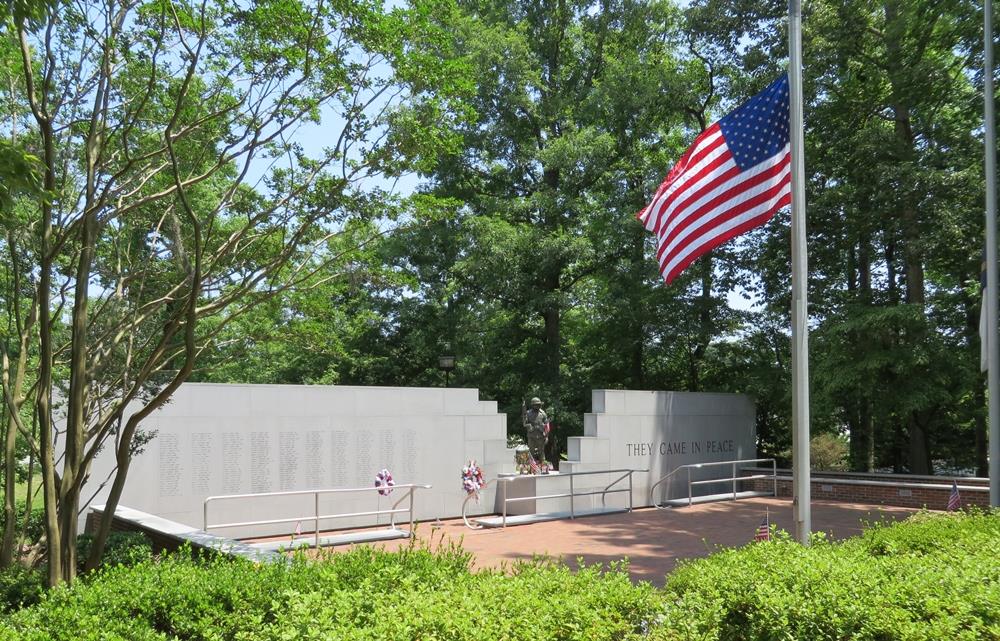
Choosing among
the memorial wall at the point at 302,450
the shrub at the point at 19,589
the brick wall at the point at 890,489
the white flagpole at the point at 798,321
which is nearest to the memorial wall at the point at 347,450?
the memorial wall at the point at 302,450

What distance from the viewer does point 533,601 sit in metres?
5.06

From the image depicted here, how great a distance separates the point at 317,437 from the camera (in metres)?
16.0

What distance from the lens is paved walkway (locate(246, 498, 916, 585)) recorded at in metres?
12.3

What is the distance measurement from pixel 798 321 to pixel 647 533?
7511 millimetres

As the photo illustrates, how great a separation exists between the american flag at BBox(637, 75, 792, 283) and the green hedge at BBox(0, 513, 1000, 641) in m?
3.58

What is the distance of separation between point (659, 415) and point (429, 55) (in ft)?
42.4

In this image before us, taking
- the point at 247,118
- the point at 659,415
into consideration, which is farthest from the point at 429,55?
the point at 659,415

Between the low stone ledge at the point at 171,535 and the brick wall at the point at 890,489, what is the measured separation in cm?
1419

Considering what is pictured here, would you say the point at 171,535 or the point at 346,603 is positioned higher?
the point at 346,603

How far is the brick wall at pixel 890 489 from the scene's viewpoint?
17.8 meters

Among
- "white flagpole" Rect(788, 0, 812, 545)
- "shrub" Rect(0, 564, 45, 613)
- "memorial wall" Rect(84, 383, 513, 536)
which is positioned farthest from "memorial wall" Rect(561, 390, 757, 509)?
"shrub" Rect(0, 564, 45, 613)

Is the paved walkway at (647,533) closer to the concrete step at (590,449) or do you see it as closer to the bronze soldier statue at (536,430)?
the concrete step at (590,449)

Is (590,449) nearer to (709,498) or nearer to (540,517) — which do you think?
(540,517)

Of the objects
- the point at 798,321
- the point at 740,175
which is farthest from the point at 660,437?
the point at 798,321
